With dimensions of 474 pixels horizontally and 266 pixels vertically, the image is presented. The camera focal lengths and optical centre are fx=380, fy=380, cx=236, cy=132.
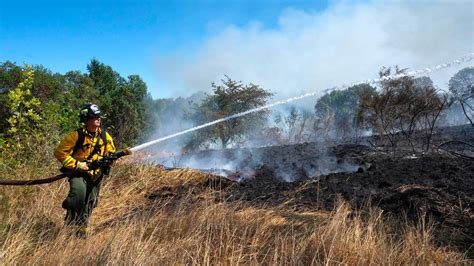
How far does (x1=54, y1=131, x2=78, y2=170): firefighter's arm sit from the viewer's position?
4.25 metres

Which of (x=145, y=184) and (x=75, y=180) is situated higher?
(x=75, y=180)

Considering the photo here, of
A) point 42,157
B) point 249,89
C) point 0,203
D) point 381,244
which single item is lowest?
point 381,244

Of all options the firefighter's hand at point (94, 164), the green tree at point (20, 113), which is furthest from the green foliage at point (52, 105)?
the firefighter's hand at point (94, 164)

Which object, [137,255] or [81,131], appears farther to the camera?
[81,131]

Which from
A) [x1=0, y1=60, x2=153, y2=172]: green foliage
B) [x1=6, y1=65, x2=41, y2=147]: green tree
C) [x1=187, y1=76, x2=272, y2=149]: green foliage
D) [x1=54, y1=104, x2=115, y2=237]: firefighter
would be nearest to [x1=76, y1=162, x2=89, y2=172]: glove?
[x1=54, y1=104, x2=115, y2=237]: firefighter

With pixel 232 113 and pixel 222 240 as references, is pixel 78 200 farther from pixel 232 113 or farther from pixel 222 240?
pixel 232 113

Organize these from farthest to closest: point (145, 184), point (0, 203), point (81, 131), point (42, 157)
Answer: point (145, 184)
point (42, 157)
point (0, 203)
point (81, 131)

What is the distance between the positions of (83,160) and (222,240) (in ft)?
6.67

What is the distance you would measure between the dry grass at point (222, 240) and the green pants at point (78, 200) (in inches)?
8.0

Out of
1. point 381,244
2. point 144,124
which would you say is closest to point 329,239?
point 381,244

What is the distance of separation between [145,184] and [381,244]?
5060 millimetres

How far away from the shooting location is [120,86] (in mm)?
22000

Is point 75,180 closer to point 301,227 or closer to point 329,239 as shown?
point 301,227

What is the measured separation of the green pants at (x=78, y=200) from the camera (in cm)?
447
